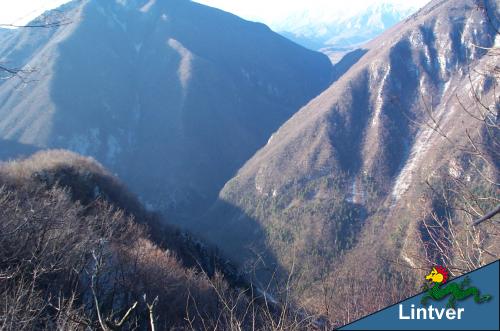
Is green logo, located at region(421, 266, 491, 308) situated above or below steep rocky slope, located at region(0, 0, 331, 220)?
above

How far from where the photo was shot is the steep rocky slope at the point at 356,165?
372 ft

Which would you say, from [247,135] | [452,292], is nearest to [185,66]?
[247,135]

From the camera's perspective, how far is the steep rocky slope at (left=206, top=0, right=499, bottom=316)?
4459 inches

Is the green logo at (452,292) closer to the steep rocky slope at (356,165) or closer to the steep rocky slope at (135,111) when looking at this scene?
the steep rocky slope at (356,165)

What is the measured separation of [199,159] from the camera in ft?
522

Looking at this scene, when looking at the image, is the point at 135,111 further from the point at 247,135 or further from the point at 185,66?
the point at 247,135

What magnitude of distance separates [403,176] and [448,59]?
211 feet

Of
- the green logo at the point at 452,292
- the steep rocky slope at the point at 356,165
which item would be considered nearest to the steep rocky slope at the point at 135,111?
the steep rocky slope at the point at 356,165

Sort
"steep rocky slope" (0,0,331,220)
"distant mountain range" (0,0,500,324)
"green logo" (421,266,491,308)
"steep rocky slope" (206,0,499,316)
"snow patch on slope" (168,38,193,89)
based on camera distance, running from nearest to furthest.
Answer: "green logo" (421,266,491,308) → "steep rocky slope" (206,0,499,316) → "distant mountain range" (0,0,500,324) → "steep rocky slope" (0,0,331,220) → "snow patch on slope" (168,38,193,89)

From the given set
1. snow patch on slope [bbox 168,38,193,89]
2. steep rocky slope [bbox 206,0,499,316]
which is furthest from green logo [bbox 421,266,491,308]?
snow patch on slope [bbox 168,38,193,89]

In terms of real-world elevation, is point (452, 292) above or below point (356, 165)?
above

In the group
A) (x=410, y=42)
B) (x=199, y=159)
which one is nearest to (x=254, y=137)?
(x=199, y=159)

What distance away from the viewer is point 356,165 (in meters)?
149

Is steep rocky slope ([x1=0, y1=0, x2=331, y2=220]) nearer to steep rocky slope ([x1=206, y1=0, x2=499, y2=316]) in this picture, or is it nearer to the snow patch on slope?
the snow patch on slope
